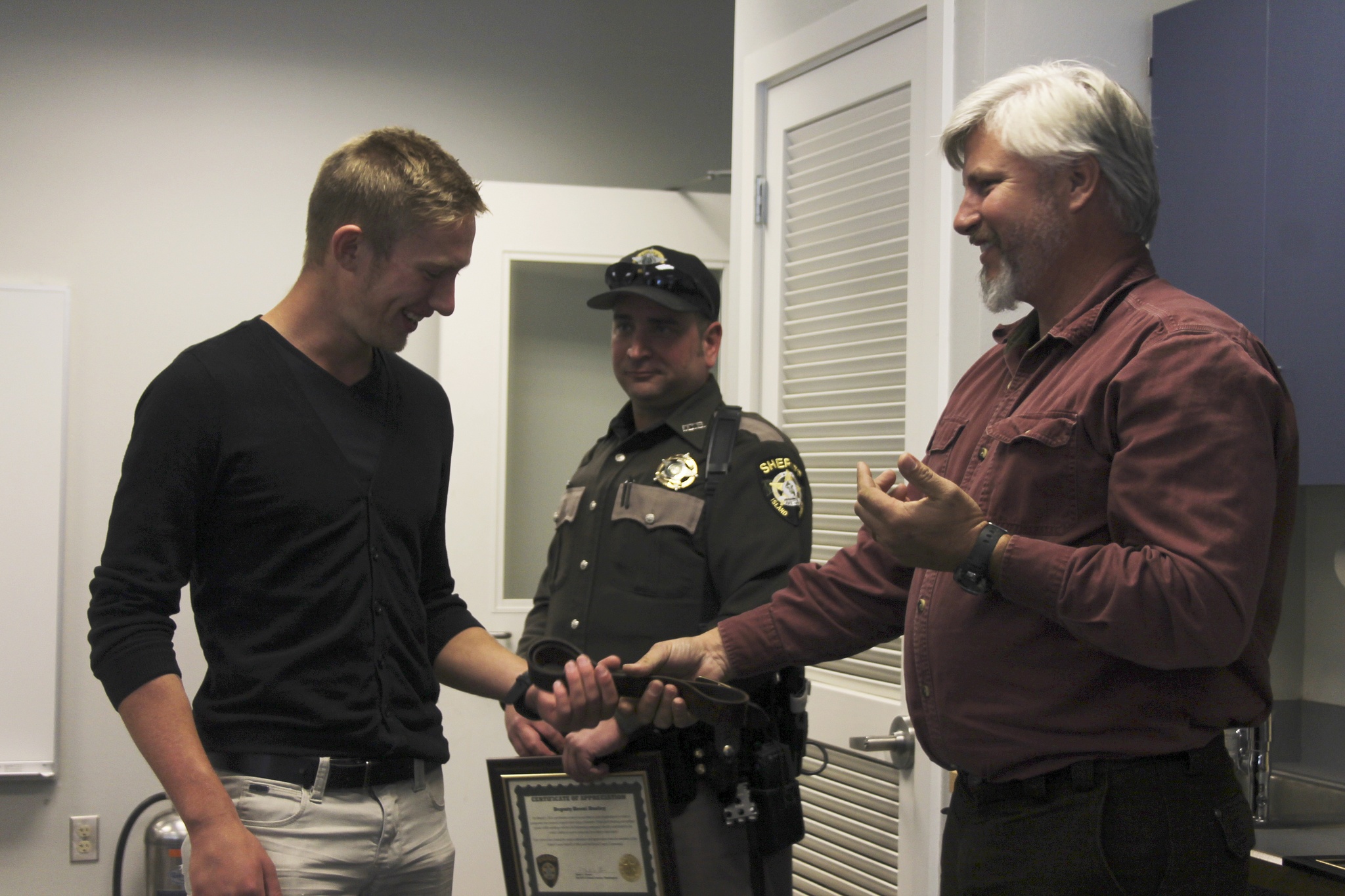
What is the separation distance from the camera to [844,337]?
2611mm

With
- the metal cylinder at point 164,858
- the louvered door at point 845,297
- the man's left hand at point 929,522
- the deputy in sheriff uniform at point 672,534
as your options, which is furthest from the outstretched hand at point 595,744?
the metal cylinder at point 164,858

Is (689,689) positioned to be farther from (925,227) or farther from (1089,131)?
(925,227)

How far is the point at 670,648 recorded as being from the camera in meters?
1.62

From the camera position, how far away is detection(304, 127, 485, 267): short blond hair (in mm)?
1482

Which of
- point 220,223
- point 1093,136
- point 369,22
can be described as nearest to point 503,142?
point 369,22

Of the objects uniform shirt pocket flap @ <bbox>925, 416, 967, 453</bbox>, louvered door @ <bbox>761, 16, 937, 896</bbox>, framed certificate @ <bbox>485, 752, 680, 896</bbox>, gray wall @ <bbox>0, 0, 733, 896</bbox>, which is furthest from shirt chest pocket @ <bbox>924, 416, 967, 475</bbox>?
gray wall @ <bbox>0, 0, 733, 896</bbox>

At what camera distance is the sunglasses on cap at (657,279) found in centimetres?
216

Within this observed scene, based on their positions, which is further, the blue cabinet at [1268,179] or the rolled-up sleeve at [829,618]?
the blue cabinet at [1268,179]

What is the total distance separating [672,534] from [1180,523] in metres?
1.01

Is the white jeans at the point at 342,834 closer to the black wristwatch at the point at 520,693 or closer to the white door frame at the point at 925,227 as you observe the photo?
the black wristwatch at the point at 520,693

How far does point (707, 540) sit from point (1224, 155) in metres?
1.21

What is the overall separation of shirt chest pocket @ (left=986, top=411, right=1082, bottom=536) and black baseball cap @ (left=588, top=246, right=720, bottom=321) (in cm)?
94

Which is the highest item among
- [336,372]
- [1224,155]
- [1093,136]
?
[1224,155]

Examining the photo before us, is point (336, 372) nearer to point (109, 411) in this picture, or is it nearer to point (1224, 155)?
point (1224, 155)
